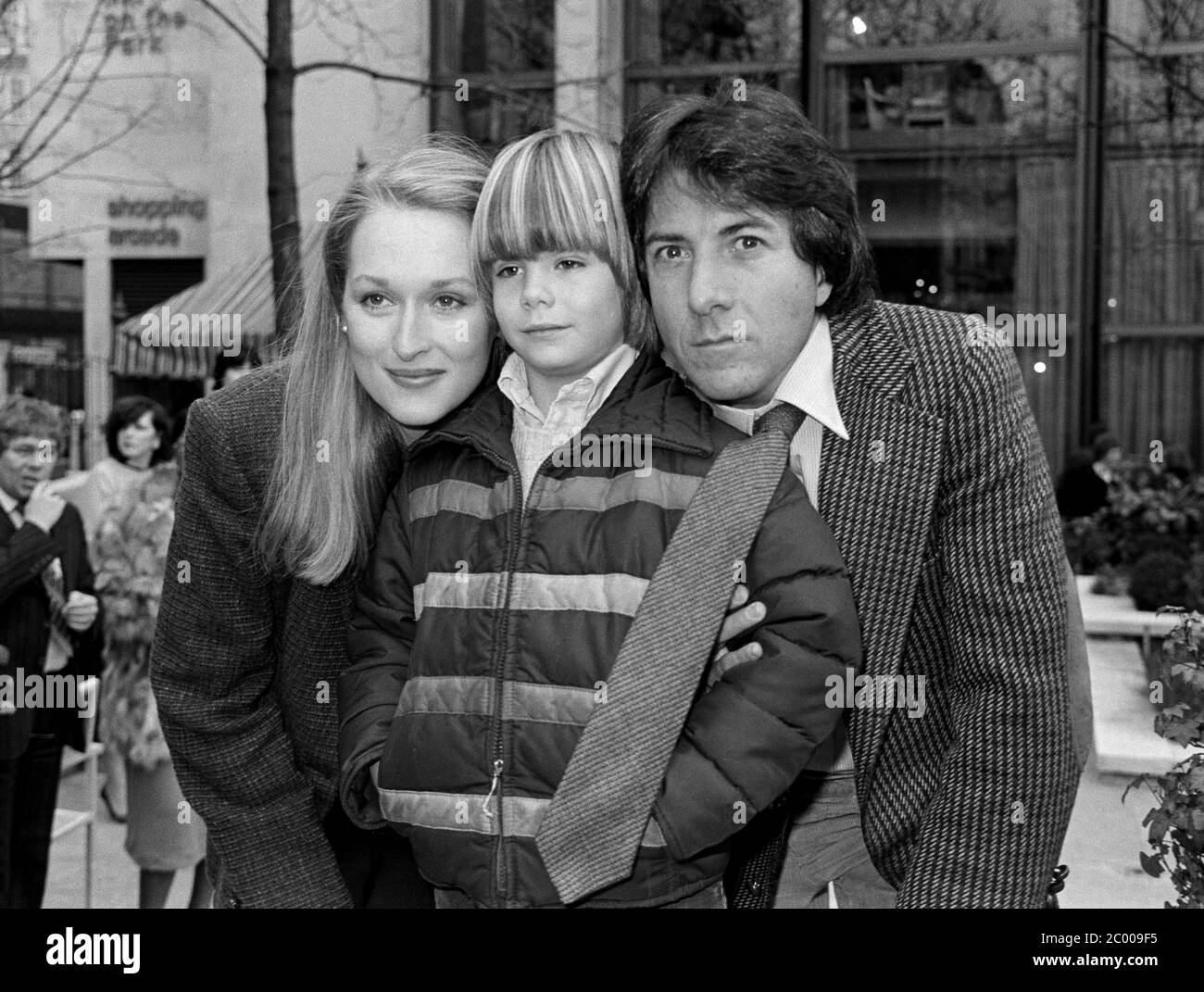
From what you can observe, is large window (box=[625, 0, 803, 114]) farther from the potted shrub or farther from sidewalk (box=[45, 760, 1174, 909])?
the potted shrub

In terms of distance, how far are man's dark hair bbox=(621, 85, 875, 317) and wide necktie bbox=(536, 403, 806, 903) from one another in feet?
1.29

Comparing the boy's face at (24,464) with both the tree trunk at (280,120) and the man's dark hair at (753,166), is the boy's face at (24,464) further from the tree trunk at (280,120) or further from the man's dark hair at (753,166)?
the man's dark hair at (753,166)

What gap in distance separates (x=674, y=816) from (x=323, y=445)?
729mm

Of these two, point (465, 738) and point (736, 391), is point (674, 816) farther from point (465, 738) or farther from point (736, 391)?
point (736, 391)

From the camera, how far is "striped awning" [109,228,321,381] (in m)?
4.61

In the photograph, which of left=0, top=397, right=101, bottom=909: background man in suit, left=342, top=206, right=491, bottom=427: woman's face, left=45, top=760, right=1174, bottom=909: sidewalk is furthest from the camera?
left=0, top=397, right=101, bottom=909: background man in suit

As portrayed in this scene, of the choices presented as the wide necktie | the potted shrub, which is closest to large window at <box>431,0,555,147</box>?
the potted shrub

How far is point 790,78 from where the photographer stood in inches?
265

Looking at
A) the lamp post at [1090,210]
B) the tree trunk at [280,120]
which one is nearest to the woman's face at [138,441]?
the tree trunk at [280,120]

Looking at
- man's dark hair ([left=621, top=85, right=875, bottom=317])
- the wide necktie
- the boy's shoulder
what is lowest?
the wide necktie

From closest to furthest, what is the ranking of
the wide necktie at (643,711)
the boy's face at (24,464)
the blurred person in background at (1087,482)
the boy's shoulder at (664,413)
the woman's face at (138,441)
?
the wide necktie at (643,711), the boy's shoulder at (664,413), the boy's face at (24,464), the woman's face at (138,441), the blurred person in background at (1087,482)

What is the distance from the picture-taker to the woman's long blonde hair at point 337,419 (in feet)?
6.23

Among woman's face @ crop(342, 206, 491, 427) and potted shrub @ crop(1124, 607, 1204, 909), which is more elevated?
woman's face @ crop(342, 206, 491, 427)

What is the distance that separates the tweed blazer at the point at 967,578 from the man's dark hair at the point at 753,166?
160 millimetres
